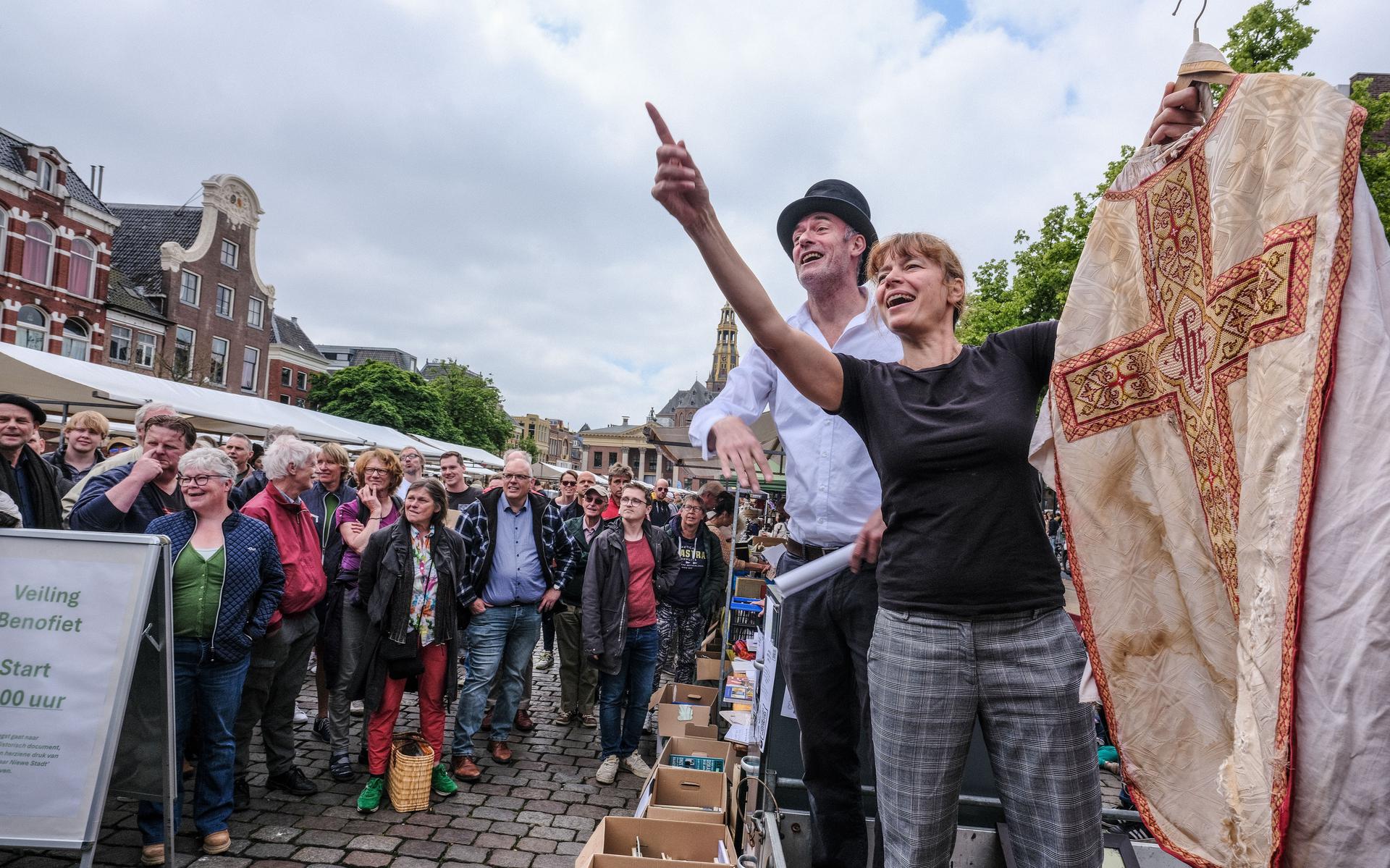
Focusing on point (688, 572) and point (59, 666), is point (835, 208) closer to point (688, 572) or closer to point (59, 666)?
point (59, 666)

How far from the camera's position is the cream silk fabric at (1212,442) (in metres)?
1.23

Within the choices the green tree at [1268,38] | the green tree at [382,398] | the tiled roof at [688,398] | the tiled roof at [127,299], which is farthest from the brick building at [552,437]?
the green tree at [1268,38]

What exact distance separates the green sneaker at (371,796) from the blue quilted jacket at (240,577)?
120cm

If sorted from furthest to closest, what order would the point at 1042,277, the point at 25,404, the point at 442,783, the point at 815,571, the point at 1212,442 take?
1. the point at 1042,277
2. the point at 442,783
3. the point at 25,404
4. the point at 815,571
5. the point at 1212,442

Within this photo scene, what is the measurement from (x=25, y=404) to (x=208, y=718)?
2170 mm

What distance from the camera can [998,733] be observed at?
1.72 metres

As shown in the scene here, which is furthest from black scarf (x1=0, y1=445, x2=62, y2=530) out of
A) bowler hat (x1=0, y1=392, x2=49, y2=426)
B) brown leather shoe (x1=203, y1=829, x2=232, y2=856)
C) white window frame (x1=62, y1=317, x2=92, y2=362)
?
white window frame (x1=62, y1=317, x2=92, y2=362)

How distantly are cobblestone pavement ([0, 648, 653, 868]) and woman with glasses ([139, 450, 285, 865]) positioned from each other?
0.24 metres

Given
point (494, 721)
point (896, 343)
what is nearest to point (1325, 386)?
point (896, 343)

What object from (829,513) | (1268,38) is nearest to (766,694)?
(829,513)

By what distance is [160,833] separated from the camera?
3.97 metres

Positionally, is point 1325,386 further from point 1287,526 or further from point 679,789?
point 679,789

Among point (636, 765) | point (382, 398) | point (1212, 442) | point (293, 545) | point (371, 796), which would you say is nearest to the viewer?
point (1212, 442)

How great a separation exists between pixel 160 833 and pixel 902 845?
4.05 meters
